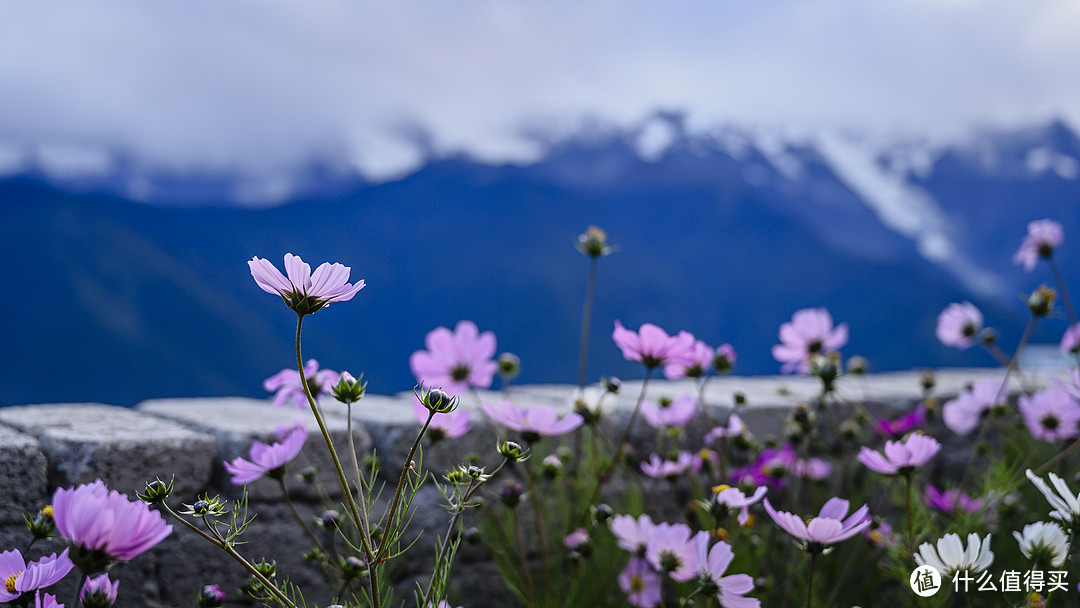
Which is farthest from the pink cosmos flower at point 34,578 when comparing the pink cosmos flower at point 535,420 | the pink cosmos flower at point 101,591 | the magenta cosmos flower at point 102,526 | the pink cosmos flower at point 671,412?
the pink cosmos flower at point 671,412

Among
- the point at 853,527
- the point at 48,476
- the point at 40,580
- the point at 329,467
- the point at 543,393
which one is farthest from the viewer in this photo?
the point at 543,393

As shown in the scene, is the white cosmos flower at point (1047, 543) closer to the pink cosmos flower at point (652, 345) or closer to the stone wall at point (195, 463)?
the pink cosmos flower at point (652, 345)

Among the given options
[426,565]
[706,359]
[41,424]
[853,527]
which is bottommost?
[426,565]

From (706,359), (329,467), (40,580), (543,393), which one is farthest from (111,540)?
(543,393)

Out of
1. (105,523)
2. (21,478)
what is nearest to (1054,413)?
(105,523)

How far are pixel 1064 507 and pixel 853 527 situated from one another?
184mm

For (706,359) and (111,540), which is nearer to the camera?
(111,540)

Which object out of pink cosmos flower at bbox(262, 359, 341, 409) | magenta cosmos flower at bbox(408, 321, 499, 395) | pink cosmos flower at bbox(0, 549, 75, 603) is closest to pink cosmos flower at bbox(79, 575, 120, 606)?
pink cosmos flower at bbox(0, 549, 75, 603)

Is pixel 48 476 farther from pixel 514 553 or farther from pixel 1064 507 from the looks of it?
pixel 1064 507

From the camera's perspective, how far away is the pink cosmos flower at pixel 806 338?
132 cm

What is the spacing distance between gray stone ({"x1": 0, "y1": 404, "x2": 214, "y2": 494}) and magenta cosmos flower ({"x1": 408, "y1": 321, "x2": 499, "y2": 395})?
344 millimetres

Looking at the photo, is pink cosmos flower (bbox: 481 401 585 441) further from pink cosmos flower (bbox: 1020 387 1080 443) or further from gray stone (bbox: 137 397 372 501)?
pink cosmos flower (bbox: 1020 387 1080 443)

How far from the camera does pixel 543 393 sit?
5.79ft

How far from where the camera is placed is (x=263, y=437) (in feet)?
3.36
